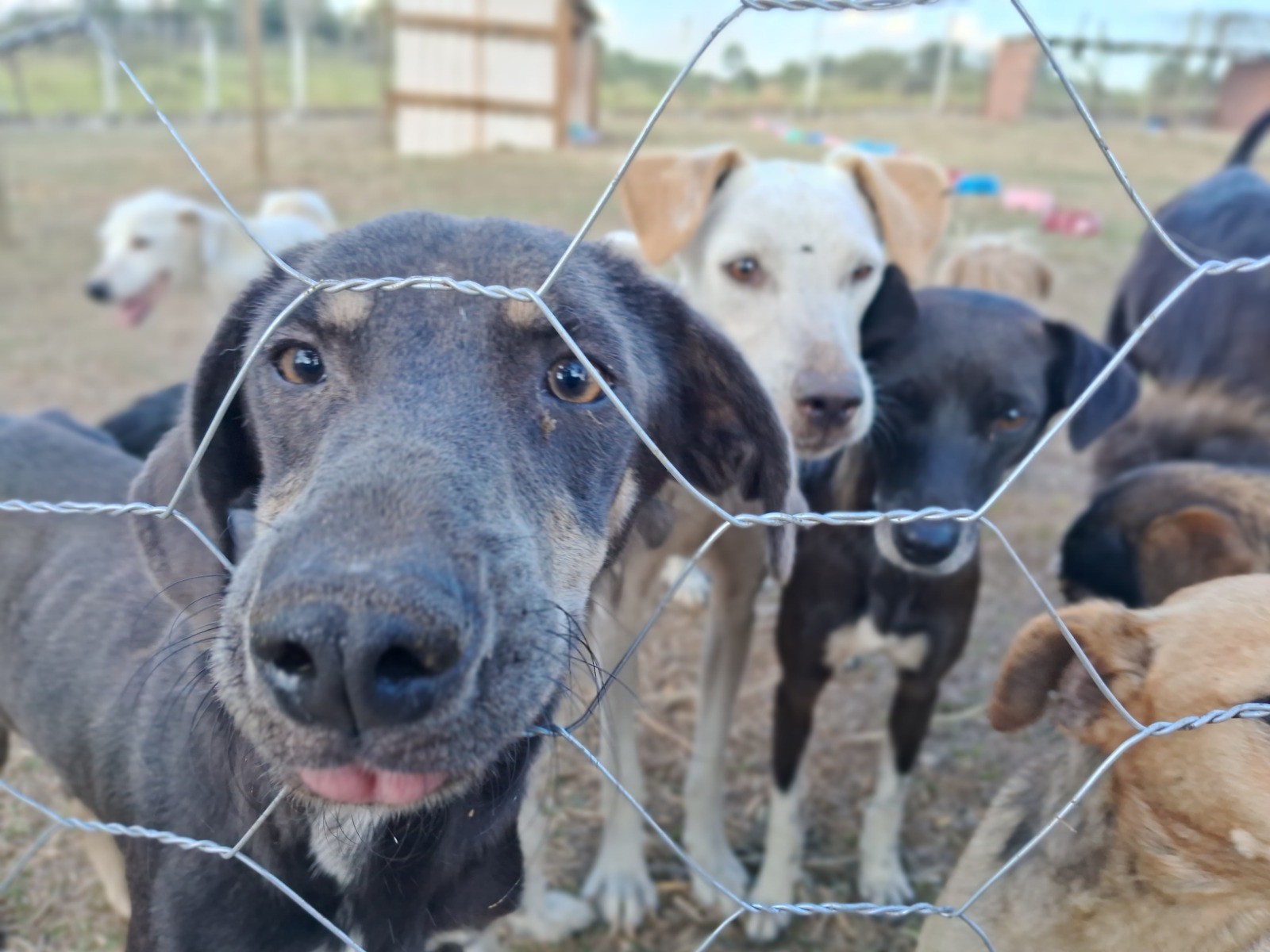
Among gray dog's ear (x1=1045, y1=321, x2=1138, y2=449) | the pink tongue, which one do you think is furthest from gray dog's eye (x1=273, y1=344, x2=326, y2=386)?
gray dog's ear (x1=1045, y1=321, x2=1138, y2=449)

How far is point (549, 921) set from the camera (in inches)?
121

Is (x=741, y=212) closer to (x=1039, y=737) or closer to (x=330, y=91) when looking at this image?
(x=1039, y=737)

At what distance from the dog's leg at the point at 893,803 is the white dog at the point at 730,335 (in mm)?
429

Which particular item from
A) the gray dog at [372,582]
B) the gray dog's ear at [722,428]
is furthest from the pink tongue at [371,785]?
the gray dog's ear at [722,428]

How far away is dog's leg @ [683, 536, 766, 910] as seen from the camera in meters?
3.23

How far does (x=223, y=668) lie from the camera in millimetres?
1629

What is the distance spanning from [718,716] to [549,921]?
84 cm

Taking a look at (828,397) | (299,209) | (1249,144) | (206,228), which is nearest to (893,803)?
(828,397)

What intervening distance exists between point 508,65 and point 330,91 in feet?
37.1

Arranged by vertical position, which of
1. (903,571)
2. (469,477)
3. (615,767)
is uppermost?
(469,477)

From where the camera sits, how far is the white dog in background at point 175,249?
808 cm

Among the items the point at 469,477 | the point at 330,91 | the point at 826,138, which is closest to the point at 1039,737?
the point at 469,477

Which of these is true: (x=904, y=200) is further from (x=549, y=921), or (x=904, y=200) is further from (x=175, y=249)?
(x=175, y=249)

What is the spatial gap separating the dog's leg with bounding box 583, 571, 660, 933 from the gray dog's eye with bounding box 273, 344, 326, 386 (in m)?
1.34
